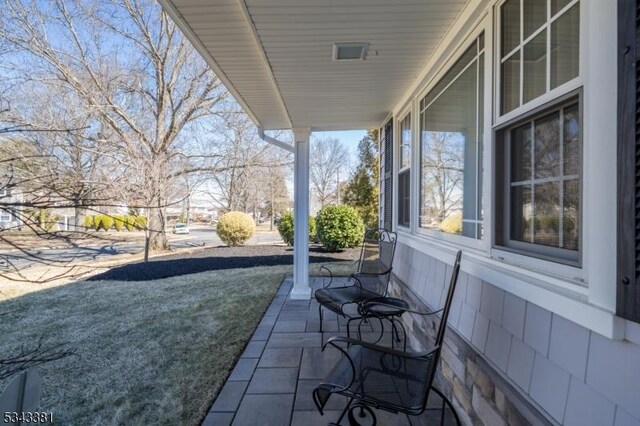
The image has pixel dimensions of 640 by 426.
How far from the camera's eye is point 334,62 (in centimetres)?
289

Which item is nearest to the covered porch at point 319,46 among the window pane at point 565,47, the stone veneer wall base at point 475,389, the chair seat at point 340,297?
the window pane at point 565,47

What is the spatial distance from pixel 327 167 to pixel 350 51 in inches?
903

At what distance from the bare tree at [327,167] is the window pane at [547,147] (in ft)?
77.0

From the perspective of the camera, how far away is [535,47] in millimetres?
1582

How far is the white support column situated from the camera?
4852 mm

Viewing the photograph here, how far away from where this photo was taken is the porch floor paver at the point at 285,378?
2127mm

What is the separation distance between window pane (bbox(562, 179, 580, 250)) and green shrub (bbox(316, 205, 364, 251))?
306 inches

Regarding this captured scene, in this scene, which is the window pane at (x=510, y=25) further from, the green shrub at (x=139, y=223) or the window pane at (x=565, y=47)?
the green shrub at (x=139, y=223)

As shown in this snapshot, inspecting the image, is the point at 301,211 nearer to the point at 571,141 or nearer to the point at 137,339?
the point at 137,339

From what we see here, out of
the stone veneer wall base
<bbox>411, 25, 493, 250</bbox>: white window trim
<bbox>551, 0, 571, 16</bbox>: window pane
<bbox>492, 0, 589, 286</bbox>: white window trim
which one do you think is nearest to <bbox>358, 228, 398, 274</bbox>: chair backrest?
<bbox>411, 25, 493, 250</bbox>: white window trim

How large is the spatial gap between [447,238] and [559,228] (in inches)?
48.4

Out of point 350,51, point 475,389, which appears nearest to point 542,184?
point 475,389

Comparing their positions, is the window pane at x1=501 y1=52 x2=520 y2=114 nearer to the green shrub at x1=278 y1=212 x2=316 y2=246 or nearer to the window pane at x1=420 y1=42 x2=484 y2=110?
the window pane at x1=420 y1=42 x2=484 y2=110

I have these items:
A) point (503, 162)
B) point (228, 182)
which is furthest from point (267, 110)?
point (228, 182)
